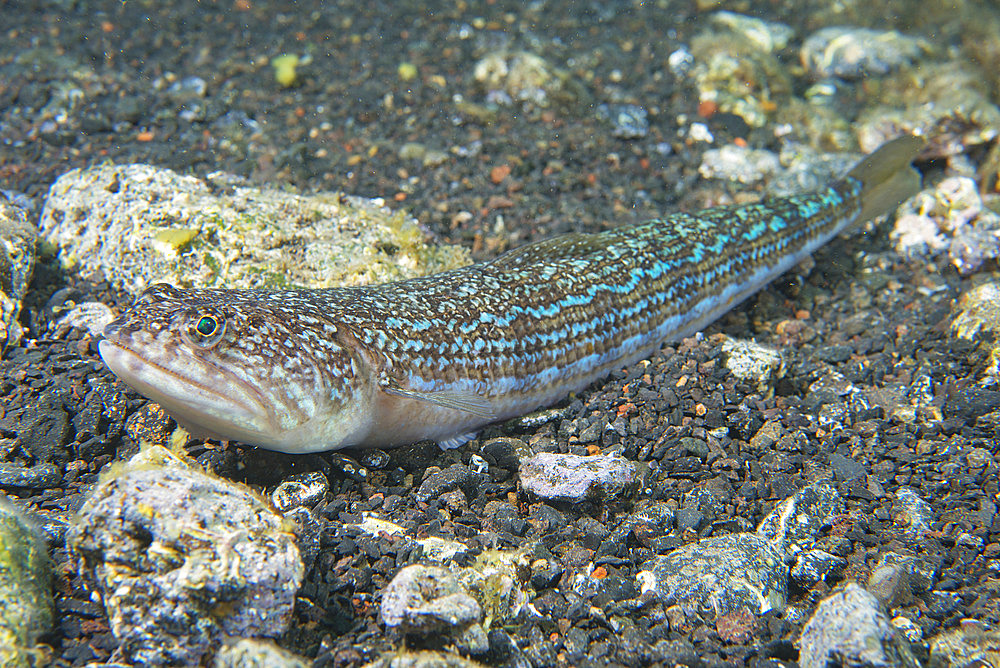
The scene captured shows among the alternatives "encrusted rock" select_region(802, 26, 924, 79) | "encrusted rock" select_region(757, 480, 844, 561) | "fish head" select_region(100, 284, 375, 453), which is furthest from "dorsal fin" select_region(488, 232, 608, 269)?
"encrusted rock" select_region(802, 26, 924, 79)

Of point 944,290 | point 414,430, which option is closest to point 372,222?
point 414,430

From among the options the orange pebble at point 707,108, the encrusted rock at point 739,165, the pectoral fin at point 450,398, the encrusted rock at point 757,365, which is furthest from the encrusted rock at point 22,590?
the orange pebble at point 707,108

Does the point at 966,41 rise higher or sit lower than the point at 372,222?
higher

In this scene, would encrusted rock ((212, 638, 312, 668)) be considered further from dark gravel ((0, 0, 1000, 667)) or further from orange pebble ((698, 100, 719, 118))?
orange pebble ((698, 100, 719, 118))

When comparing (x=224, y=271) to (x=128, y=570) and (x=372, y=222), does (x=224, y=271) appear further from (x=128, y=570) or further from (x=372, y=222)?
(x=128, y=570)

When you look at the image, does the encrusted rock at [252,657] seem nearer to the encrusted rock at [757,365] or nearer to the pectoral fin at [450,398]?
the pectoral fin at [450,398]

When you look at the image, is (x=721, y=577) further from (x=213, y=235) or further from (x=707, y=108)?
(x=707, y=108)
